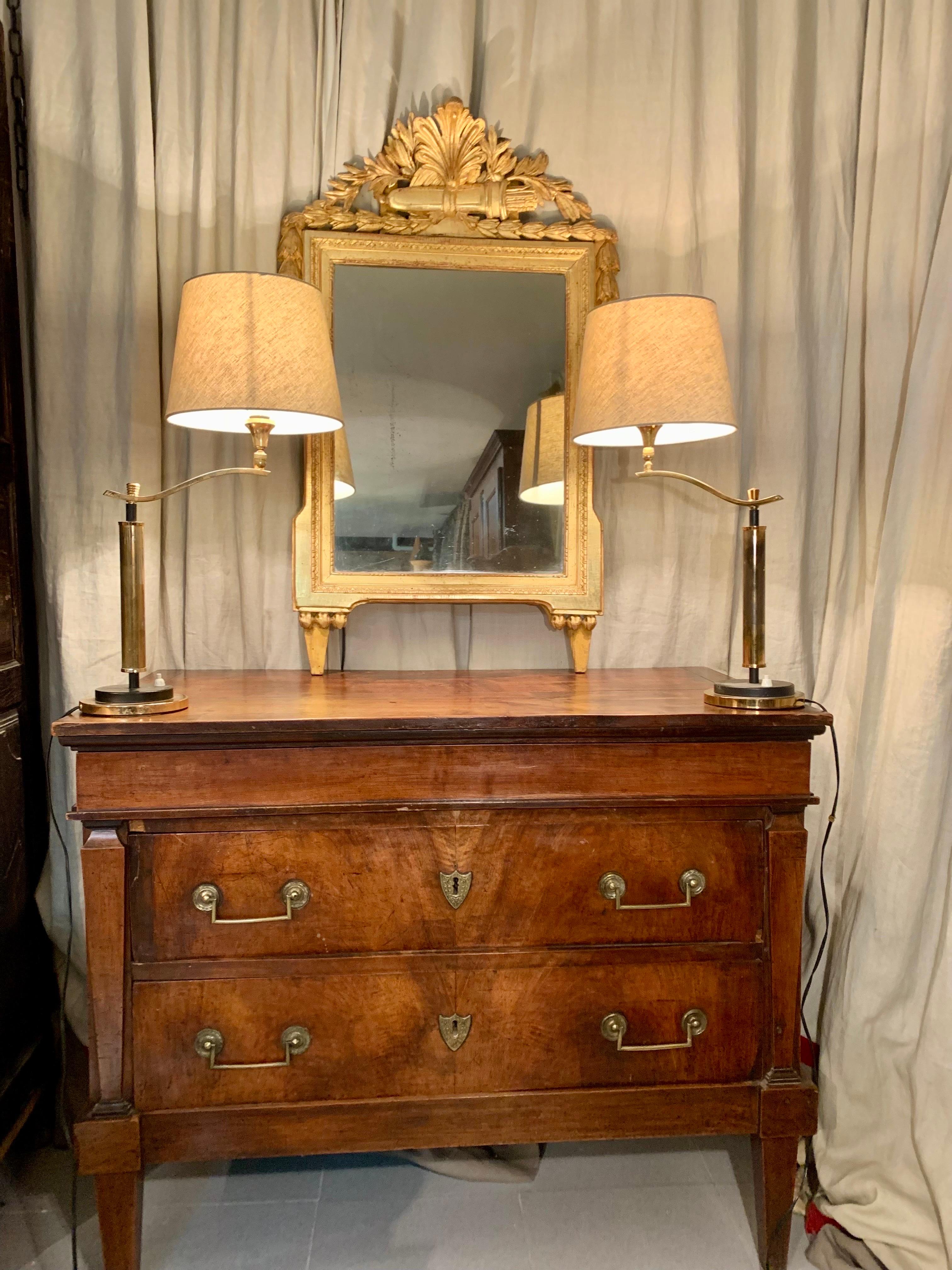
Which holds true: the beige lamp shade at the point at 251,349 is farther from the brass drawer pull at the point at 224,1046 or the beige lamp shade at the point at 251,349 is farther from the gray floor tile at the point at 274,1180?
the gray floor tile at the point at 274,1180

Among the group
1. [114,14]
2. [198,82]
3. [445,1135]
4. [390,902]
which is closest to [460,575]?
[390,902]

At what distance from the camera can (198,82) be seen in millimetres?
1836

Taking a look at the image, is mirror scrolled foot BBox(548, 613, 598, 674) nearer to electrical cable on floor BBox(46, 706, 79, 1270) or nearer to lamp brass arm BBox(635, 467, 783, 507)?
lamp brass arm BBox(635, 467, 783, 507)

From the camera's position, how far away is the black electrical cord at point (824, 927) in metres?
1.90

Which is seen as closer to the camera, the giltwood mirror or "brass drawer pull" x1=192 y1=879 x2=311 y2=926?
"brass drawer pull" x1=192 y1=879 x2=311 y2=926

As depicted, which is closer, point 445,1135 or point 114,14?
Result: point 445,1135

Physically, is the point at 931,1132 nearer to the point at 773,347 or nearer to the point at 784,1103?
the point at 784,1103

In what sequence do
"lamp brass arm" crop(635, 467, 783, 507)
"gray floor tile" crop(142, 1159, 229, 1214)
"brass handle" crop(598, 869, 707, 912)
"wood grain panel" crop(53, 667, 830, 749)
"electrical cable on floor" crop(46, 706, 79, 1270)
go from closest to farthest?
"wood grain panel" crop(53, 667, 830, 749) < "brass handle" crop(598, 869, 707, 912) < "lamp brass arm" crop(635, 467, 783, 507) < "gray floor tile" crop(142, 1159, 229, 1214) < "electrical cable on floor" crop(46, 706, 79, 1270)

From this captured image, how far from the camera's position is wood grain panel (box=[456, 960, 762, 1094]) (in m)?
1.44

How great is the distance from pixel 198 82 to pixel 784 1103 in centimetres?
230

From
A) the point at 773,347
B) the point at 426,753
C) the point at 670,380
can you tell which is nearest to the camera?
the point at 426,753

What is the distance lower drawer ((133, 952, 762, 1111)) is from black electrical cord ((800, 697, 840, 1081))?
Result: 0.53 metres

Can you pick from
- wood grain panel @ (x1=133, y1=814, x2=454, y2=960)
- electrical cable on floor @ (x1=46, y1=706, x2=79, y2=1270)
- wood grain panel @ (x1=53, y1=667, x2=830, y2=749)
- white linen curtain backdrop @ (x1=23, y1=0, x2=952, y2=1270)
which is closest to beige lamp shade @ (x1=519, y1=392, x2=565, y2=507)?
white linen curtain backdrop @ (x1=23, y1=0, x2=952, y2=1270)

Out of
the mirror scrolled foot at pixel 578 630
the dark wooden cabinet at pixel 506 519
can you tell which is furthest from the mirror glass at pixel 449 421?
the mirror scrolled foot at pixel 578 630
